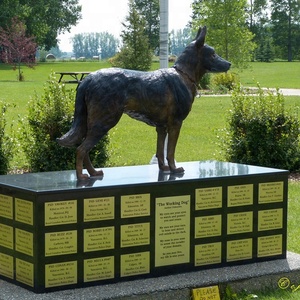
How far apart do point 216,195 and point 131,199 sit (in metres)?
0.87

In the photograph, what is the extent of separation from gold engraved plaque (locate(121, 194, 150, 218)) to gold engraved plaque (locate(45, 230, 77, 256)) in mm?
473

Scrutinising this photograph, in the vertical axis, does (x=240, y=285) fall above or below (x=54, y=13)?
below

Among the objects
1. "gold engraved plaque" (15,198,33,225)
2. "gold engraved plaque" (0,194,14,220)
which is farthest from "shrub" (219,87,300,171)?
"gold engraved plaque" (15,198,33,225)

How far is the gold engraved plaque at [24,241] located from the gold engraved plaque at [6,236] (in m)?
0.09

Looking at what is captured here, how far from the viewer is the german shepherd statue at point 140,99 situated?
19.8ft

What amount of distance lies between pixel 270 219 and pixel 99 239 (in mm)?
1766

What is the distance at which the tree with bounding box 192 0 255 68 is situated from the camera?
3981cm

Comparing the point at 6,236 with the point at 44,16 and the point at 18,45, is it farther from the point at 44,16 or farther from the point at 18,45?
the point at 44,16

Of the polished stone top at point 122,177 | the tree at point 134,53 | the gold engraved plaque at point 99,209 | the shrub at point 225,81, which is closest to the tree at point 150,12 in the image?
the tree at point 134,53

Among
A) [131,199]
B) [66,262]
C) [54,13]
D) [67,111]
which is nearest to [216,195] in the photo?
[131,199]

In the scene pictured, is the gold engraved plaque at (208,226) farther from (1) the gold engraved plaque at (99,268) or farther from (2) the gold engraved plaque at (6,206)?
(2) the gold engraved plaque at (6,206)

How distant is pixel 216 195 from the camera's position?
20.6ft

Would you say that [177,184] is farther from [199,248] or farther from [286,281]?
[286,281]

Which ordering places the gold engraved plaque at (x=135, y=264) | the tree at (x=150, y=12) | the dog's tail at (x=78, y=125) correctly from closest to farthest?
the gold engraved plaque at (x=135, y=264), the dog's tail at (x=78, y=125), the tree at (x=150, y=12)
